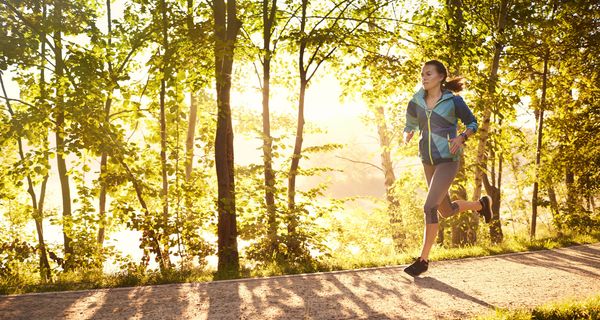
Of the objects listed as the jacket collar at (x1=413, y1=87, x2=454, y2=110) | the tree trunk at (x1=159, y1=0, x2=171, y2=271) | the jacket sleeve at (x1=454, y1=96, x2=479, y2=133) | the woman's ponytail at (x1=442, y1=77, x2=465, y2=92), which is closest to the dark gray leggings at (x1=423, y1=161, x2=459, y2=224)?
the jacket sleeve at (x1=454, y1=96, x2=479, y2=133)

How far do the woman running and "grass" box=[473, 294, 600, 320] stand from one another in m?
1.19

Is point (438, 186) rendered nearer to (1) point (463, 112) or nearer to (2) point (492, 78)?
(1) point (463, 112)

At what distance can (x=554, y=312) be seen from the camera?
3.58 m

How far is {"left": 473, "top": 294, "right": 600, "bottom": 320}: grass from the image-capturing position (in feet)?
11.3

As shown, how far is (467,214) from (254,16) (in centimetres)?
668

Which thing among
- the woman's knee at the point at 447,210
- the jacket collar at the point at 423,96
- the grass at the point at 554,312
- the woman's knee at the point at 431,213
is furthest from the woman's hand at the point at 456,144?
the grass at the point at 554,312

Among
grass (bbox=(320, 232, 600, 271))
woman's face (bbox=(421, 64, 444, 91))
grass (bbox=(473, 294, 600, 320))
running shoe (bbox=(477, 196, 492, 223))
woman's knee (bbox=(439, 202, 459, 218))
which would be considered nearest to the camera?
grass (bbox=(473, 294, 600, 320))

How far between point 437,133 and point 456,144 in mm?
266

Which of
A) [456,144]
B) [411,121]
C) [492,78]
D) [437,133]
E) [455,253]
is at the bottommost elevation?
[455,253]

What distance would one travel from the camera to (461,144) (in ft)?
14.7

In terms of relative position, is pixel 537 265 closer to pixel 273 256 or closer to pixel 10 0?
pixel 273 256

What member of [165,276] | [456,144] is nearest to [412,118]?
[456,144]

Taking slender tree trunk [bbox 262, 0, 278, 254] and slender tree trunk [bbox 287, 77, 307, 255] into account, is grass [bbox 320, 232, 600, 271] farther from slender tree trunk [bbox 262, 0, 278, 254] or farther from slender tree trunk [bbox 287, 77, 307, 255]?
slender tree trunk [bbox 262, 0, 278, 254]

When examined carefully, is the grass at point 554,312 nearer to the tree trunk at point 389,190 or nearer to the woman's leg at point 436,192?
the woman's leg at point 436,192
